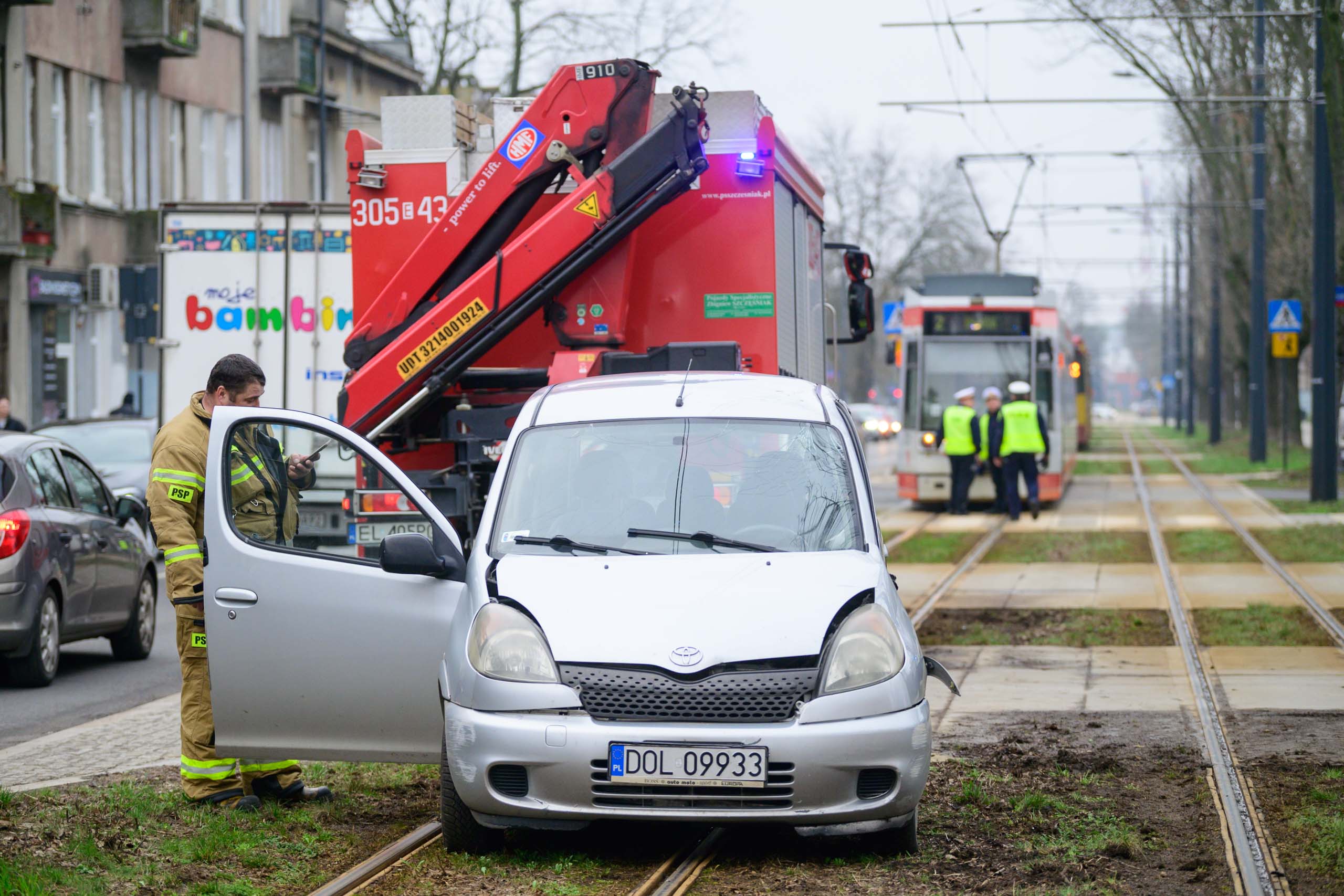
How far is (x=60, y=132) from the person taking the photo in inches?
1296

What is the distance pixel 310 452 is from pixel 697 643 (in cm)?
223

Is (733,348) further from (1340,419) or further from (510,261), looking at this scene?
(1340,419)

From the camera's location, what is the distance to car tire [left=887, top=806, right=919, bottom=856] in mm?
6270

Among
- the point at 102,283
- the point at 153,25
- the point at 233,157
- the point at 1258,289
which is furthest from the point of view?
the point at 1258,289

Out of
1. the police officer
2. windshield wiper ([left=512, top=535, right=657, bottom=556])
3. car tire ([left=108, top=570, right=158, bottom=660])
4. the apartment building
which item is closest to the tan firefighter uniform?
windshield wiper ([left=512, top=535, right=657, bottom=556])

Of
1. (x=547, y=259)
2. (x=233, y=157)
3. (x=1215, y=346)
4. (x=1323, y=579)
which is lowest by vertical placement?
(x=1323, y=579)

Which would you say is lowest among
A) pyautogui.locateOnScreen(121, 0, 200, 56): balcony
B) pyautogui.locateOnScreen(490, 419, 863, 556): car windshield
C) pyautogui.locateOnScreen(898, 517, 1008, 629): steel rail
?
pyautogui.locateOnScreen(898, 517, 1008, 629): steel rail

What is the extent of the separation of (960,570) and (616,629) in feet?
39.7

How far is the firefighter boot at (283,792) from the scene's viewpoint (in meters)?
7.41

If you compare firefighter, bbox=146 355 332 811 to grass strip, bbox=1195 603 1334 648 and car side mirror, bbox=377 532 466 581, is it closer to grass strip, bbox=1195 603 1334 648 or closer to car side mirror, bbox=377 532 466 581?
car side mirror, bbox=377 532 466 581

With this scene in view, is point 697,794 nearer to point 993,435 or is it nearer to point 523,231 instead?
point 523,231

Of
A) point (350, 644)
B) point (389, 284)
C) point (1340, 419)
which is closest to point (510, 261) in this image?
point (389, 284)

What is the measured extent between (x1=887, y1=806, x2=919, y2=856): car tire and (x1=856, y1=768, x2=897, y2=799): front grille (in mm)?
229

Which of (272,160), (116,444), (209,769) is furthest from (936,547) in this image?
(272,160)
